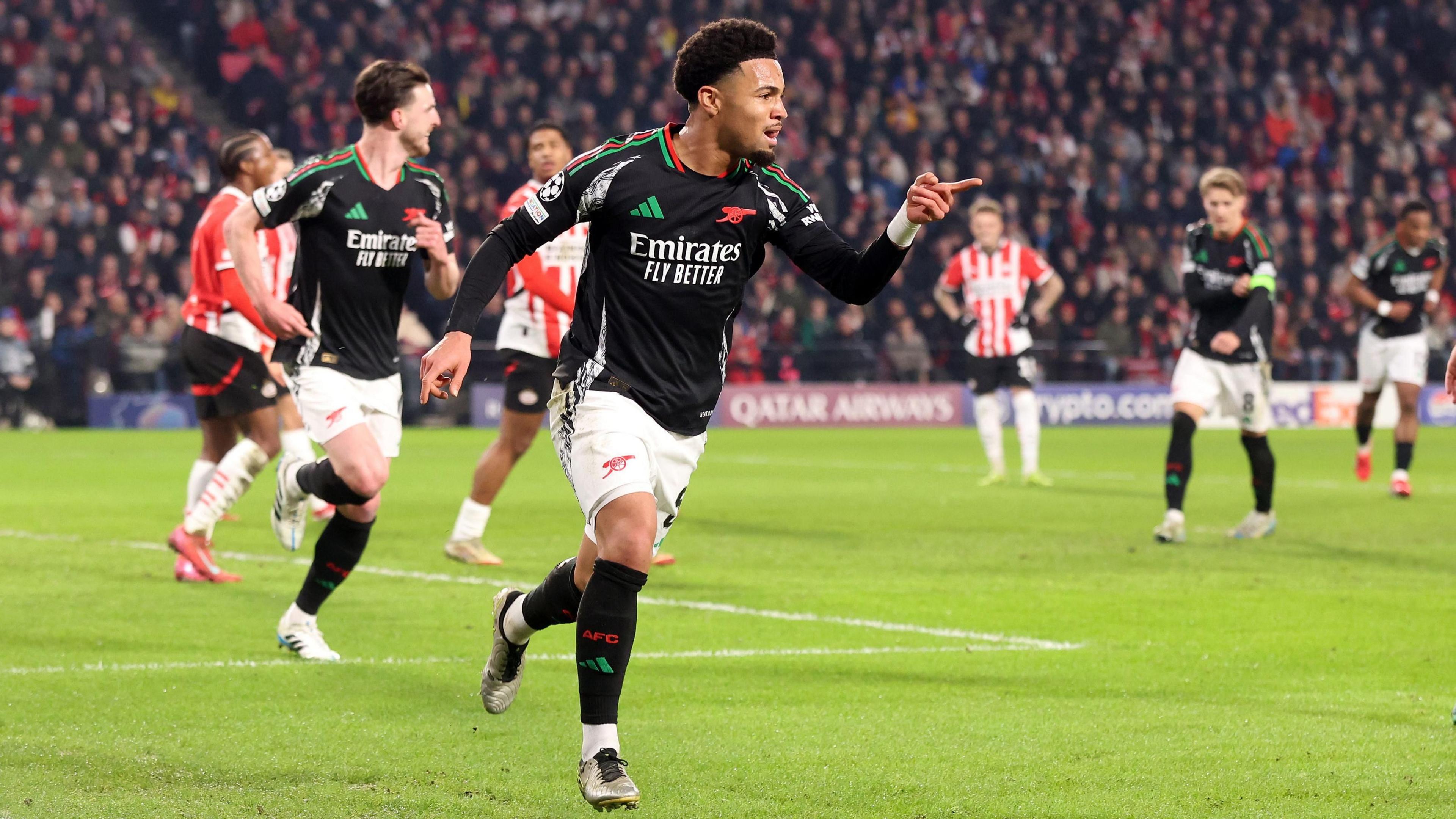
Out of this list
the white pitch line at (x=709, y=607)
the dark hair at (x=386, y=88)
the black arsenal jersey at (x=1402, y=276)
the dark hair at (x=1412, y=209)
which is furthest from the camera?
the black arsenal jersey at (x=1402, y=276)

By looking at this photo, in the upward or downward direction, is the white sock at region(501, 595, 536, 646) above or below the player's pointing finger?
below

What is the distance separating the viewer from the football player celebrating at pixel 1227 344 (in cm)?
1086

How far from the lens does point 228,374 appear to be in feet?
30.6

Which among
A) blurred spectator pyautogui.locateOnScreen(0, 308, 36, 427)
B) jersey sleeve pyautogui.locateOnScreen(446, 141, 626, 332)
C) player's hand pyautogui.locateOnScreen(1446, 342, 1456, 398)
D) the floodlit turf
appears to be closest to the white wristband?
jersey sleeve pyautogui.locateOnScreen(446, 141, 626, 332)

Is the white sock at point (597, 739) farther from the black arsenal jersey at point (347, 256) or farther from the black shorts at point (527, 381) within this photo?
the black shorts at point (527, 381)

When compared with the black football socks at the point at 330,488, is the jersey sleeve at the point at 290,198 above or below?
above

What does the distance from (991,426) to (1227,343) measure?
5207mm

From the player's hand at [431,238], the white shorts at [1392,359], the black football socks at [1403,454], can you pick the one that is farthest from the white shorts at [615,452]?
the black football socks at [1403,454]

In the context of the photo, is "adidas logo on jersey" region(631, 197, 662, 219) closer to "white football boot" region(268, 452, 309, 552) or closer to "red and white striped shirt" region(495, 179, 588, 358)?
"white football boot" region(268, 452, 309, 552)

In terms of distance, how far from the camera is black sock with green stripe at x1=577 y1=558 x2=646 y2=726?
4.38 m

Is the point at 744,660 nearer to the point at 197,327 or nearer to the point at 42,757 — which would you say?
the point at 42,757

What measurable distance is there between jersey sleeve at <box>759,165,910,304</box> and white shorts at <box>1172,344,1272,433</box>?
6.59m

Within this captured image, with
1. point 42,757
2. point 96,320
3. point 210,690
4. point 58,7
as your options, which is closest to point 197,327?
point 210,690

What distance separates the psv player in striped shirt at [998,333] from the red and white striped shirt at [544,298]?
22.5ft
